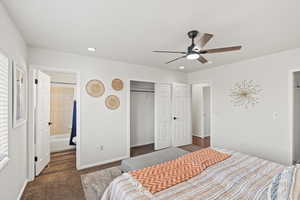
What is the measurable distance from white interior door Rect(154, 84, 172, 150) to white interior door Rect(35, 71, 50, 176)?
2699mm

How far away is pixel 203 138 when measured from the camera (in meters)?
5.62

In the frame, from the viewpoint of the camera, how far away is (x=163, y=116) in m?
4.40

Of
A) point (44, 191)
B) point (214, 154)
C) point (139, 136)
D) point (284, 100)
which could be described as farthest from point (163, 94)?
point (44, 191)

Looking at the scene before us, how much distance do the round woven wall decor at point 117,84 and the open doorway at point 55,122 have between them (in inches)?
39.8

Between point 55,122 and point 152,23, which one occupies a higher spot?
point 152,23

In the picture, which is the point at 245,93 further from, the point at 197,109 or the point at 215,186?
the point at 215,186

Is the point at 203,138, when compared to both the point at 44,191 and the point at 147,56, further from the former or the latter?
the point at 44,191

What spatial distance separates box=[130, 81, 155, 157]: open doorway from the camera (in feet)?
15.2

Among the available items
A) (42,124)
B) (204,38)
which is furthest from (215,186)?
(42,124)

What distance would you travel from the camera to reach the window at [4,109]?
1.53m

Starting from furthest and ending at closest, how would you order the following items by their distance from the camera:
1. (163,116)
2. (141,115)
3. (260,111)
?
(141,115) → (163,116) → (260,111)

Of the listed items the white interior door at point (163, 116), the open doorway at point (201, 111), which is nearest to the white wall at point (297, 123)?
the open doorway at point (201, 111)

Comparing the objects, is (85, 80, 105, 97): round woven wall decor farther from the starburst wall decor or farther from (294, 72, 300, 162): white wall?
(294, 72, 300, 162): white wall

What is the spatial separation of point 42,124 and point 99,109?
3.79ft
